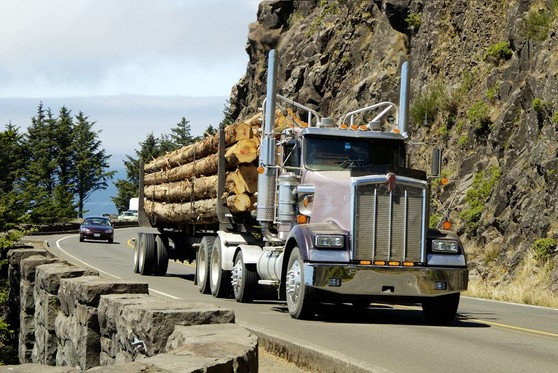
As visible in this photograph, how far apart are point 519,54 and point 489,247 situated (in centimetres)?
793

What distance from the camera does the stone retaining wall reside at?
20.7ft

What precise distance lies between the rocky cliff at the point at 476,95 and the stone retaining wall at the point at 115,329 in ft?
20.9

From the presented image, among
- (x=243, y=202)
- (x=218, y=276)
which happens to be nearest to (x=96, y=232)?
(x=218, y=276)

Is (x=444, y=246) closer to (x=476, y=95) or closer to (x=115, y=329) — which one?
(x=115, y=329)

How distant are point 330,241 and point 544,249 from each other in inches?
563

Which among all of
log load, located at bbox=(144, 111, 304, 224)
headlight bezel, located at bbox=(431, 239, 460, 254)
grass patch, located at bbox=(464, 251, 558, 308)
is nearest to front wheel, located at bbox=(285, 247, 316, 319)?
headlight bezel, located at bbox=(431, 239, 460, 254)

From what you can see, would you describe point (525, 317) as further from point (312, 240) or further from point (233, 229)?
point (233, 229)

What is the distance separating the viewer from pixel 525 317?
17.2 meters

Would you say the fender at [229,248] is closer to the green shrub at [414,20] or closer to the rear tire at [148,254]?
the rear tire at [148,254]

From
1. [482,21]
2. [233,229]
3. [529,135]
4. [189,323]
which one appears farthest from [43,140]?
[189,323]

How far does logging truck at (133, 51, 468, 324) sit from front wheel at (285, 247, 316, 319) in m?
0.02

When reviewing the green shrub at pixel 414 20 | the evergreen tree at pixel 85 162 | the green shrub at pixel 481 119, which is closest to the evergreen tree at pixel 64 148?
the evergreen tree at pixel 85 162

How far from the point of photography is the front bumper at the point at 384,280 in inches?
567

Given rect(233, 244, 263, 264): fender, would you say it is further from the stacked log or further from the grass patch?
the grass patch
